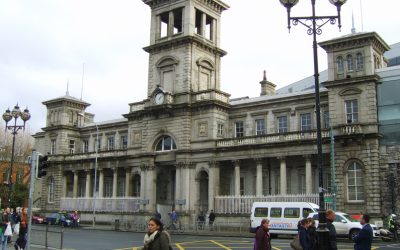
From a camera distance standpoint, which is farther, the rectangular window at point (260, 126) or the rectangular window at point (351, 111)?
the rectangular window at point (260, 126)

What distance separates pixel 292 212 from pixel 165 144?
2117 centimetres

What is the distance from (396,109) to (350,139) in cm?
422

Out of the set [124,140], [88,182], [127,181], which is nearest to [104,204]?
[127,181]

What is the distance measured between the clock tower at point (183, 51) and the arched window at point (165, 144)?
382 cm

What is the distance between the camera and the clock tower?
168 feet

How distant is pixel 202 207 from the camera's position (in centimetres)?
4928

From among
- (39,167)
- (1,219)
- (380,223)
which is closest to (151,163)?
(380,223)

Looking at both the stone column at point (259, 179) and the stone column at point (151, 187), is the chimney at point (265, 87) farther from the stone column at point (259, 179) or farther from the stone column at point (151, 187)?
the stone column at point (151, 187)

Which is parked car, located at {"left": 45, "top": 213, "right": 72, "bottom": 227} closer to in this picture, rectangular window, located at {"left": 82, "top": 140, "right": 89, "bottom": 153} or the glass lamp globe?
rectangular window, located at {"left": 82, "top": 140, "right": 89, "bottom": 153}

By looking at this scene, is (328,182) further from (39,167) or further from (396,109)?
(39,167)

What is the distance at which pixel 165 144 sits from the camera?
51938 millimetres

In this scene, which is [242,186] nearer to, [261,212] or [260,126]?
[260,126]

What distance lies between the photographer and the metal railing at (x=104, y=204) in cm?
5281

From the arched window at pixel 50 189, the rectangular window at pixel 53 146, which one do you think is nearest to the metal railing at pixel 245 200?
the arched window at pixel 50 189
